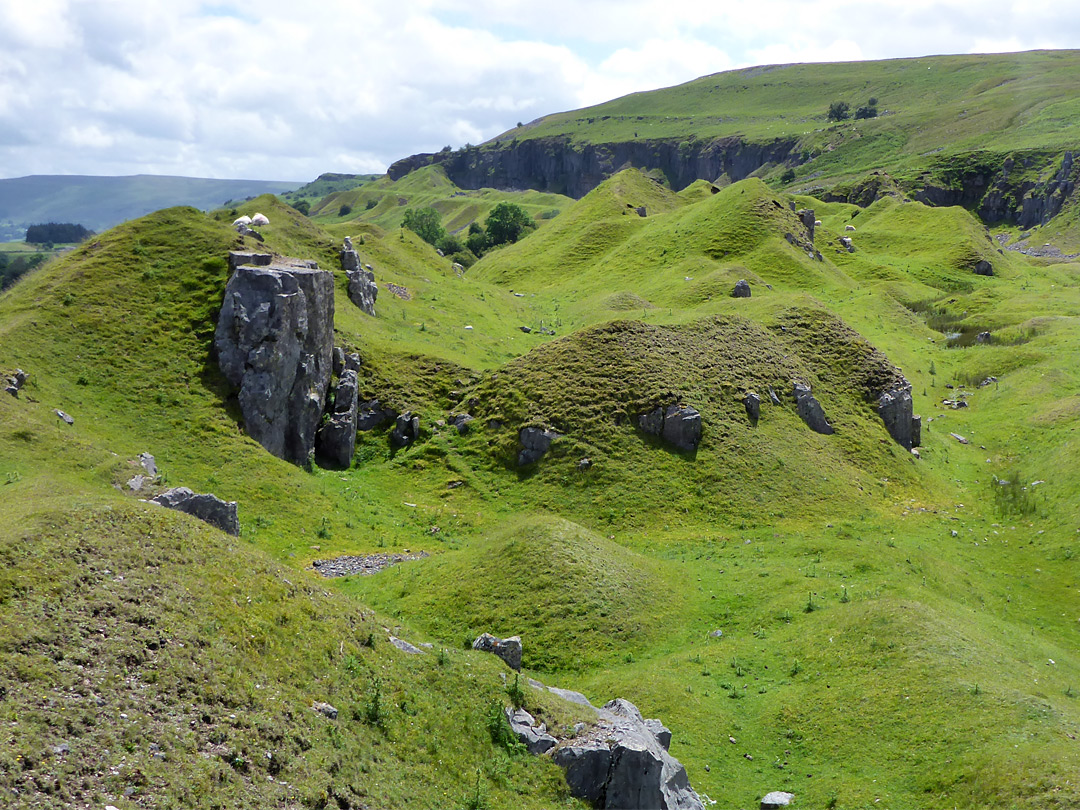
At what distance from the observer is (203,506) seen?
1316 inches

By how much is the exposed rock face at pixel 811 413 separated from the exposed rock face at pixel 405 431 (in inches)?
1088

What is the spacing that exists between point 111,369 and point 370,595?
22.9 m

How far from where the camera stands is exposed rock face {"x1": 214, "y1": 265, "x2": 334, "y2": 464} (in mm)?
47875

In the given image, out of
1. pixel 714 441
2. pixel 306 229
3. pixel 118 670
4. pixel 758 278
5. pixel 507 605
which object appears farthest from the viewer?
pixel 758 278

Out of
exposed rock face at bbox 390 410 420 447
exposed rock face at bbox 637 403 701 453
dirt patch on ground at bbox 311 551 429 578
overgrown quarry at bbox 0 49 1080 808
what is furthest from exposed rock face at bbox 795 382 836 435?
dirt patch on ground at bbox 311 551 429 578

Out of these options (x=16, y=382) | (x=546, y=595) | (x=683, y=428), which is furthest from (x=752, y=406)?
(x=16, y=382)

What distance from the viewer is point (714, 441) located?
5244cm

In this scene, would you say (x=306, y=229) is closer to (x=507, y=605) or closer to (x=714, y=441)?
(x=714, y=441)

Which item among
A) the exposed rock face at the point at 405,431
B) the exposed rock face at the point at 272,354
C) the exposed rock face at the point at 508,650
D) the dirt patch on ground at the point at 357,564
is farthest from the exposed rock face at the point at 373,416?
the exposed rock face at the point at 508,650

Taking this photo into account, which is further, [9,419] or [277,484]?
[277,484]

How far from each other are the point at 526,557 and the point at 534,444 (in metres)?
15.7

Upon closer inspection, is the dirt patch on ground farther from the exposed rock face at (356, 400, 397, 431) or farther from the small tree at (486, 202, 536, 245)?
the small tree at (486, 202, 536, 245)

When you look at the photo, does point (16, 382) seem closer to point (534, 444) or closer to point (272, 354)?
point (272, 354)

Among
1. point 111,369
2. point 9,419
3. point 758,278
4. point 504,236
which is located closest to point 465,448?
point 111,369
